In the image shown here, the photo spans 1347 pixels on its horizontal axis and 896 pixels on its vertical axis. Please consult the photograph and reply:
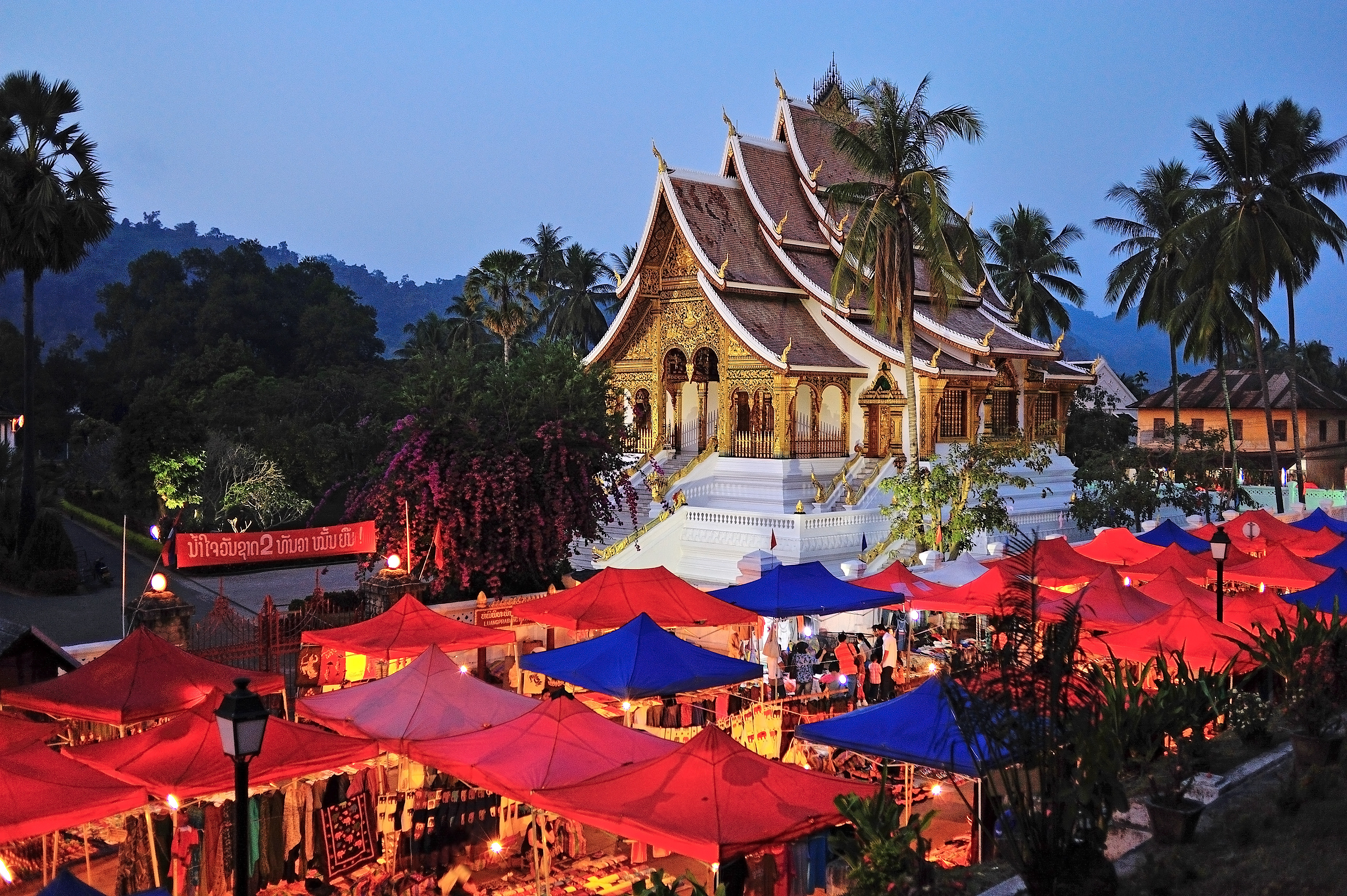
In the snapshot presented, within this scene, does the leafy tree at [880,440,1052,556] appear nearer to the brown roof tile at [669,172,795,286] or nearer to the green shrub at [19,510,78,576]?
the brown roof tile at [669,172,795,286]

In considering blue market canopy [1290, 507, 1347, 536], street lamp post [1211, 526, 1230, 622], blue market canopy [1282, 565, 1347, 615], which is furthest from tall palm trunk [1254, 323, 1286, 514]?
street lamp post [1211, 526, 1230, 622]

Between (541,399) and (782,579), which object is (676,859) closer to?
(782,579)

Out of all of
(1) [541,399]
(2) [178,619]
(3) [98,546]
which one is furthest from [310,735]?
(3) [98,546]

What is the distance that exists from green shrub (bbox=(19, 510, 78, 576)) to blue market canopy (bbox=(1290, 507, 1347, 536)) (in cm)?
2618

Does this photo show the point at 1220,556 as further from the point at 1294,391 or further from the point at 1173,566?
the point at 1294,391

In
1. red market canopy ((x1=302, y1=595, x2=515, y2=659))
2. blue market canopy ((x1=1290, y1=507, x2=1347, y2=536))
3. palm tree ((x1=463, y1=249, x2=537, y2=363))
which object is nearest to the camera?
red market canopy ((x1=302, y1=595, x2=515, y2=659))

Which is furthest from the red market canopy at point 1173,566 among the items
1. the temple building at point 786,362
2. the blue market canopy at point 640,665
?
the blue market canopy at point 640,665

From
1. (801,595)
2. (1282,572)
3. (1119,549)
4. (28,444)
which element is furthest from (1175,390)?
(28,444)

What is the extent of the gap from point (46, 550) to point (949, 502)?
19820 millimetres

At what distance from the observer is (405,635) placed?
46.3ft

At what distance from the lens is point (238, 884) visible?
693 centimetres

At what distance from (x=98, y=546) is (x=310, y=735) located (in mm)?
28096

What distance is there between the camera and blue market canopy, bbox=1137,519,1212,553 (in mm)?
22594

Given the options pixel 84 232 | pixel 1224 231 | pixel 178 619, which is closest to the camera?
pixel 178 619
